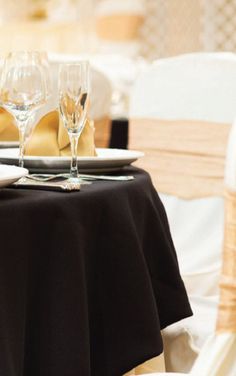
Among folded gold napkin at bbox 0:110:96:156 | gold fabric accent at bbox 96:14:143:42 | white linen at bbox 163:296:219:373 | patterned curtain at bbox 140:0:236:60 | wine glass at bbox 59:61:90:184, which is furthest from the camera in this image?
gold fabric accent at bbox 96:14:143:42

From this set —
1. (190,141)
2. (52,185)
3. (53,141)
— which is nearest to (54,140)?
(53,141)

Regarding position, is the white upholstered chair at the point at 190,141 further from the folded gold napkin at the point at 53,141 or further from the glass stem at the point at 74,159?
the glass stem at the point at 74,159

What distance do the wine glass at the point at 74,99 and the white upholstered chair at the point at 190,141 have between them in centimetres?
77

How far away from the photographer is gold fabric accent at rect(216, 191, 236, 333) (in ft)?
3.41

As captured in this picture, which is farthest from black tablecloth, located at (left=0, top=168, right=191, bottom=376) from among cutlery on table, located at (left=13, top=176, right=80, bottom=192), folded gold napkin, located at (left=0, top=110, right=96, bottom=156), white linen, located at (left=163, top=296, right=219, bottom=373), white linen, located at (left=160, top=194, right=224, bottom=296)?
white linen, located at (left=160, top=194, right=224, bottom=296)

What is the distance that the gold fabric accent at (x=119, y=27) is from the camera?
24.6 feet

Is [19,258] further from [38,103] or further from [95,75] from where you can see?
[95,75]

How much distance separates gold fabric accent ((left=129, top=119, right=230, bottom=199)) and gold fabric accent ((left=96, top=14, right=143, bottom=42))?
5262 mm

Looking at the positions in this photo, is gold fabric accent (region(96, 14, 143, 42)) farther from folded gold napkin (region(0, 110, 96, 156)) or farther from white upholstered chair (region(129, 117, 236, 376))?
white upholstered chair (region(129, 117, 236, 376))

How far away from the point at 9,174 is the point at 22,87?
27 cm

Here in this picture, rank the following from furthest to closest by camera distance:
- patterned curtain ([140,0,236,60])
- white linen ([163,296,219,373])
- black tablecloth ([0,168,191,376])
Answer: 1. patterned curtain ([140,0,236,60])
2. white linen ([163,296,219,373])
3. black tablecloth ([0,168,191,376])

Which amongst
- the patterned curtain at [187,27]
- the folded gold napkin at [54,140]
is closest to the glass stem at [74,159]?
the folded gold napkin at [54,140]

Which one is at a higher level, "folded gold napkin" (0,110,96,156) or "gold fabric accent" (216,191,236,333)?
"folded gold napkin" (0,110,96,156)

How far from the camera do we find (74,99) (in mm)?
1389
